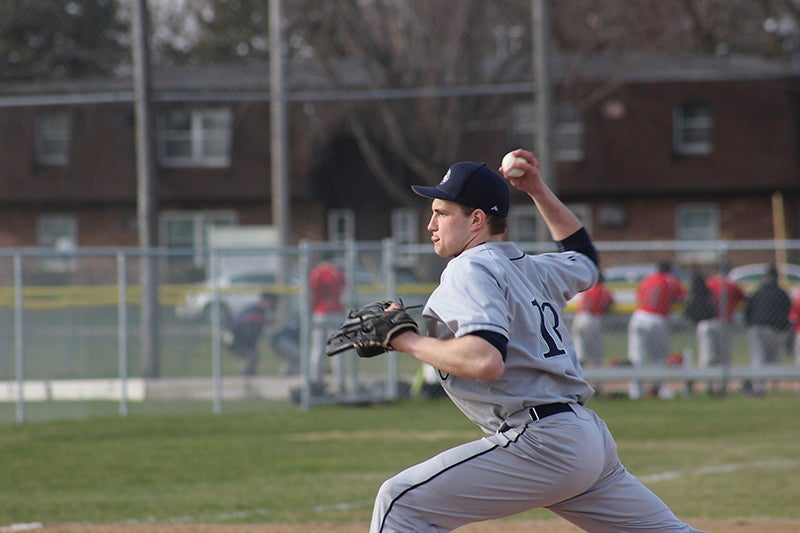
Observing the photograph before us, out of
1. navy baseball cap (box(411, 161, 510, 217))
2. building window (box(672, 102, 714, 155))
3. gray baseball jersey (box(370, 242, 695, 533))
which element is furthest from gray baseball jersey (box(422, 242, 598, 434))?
building window (box(672, 102, 714, 155))

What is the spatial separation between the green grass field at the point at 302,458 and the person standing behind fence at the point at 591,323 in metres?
1.21

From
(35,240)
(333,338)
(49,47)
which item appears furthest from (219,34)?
(333,338)

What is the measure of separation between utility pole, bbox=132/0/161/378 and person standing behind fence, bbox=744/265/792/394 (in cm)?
793

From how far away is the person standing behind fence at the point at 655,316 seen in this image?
15.5m

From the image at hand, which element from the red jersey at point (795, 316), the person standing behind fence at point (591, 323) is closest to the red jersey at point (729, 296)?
the red jersey at point (795, 316)

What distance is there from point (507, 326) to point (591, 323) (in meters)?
12.3

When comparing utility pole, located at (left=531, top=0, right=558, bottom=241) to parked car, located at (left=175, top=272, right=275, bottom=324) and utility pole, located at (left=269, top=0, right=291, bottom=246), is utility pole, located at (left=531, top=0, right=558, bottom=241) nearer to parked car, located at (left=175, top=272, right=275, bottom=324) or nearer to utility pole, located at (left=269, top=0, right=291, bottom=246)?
parked car, located at (left=175, top=272, right=275, bottom=324)

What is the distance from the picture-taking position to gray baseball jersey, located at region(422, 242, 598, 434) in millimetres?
3773

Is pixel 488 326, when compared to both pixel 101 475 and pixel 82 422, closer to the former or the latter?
pixel 101 475

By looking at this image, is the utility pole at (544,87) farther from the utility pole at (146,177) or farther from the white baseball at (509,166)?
the white baseball at (509,166)

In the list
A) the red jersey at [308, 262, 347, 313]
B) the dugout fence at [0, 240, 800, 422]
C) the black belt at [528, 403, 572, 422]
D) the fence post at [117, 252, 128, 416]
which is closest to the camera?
the black belt at [528, 403, 572, 422]

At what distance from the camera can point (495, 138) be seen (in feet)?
89.9

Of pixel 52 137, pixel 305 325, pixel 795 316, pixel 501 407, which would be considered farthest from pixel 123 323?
pixel 52 137

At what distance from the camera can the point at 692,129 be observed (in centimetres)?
3103
